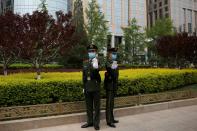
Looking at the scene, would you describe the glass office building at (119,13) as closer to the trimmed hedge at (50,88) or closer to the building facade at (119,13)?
the building facade at (119,13)

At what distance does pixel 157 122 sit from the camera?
8.72 metres

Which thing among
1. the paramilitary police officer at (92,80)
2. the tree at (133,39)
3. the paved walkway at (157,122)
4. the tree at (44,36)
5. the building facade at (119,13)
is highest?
the building facade at (119,13)

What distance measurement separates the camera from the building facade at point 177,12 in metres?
97.4

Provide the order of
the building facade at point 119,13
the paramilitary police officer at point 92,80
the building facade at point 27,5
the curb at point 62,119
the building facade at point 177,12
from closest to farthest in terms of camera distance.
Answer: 1. the curb at point 62,119
2. the paramilitary police officer at point 92,80
3. the building facade at point 27,5
4. the building facade at point 119,13
5. the building facade at point 177,12

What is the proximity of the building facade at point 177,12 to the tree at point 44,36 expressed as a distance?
282 feet

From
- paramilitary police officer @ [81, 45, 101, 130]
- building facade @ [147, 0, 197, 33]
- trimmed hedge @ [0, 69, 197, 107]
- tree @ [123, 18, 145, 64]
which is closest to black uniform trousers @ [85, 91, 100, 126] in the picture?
paramilitary police officer @ [81, 45, 101, 130]

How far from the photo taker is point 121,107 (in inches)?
387

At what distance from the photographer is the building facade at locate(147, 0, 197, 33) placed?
9738cm

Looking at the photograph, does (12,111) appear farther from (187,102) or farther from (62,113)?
(187,102)

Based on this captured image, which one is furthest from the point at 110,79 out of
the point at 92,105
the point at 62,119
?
the point at 62,119

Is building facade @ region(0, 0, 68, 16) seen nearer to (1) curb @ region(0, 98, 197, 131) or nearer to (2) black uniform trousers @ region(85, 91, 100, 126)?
(1) curb @ region(0, 98, 197, 131)

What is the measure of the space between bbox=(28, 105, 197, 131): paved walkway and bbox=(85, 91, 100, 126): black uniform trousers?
226 millimetres

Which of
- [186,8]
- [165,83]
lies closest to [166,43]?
[165,83]

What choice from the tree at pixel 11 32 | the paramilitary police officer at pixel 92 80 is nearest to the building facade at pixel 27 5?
the tree at pixel 11 32
